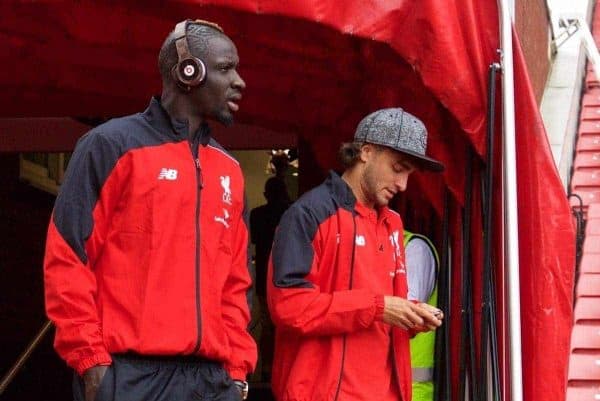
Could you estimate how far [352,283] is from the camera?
16.1 ft

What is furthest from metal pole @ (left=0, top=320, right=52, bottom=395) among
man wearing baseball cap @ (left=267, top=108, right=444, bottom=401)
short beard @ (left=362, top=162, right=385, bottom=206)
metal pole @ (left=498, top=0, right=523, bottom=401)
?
metal pole @ (left=498, top=0, right=523, bottom=401)

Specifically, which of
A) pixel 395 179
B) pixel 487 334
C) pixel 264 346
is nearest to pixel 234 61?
pixel 395 179

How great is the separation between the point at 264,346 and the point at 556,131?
133 inches

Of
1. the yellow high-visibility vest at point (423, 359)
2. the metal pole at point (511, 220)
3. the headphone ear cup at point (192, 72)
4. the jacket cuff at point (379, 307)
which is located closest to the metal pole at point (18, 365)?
the yellow high-visibility vest at point (423, 359)

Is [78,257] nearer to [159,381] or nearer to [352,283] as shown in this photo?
[159,381]

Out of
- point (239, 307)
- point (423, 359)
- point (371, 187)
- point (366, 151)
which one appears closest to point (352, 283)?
point (371, 187)

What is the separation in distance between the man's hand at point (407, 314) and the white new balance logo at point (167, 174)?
50.4 inches

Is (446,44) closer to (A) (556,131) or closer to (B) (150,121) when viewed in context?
(B) (150,121)

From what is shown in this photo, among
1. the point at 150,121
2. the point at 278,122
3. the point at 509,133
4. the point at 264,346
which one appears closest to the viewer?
the point at 150,121

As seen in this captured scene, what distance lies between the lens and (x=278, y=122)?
727 cm

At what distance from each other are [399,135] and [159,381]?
68.5 inches

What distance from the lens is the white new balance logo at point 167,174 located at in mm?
3785

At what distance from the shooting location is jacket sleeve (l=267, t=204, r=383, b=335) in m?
4.74

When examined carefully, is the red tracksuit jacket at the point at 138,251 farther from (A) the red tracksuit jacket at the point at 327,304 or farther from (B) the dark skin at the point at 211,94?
(A) the red tracksuit jacket at the point at 327,304
